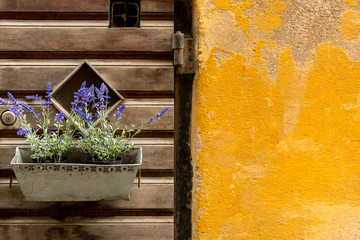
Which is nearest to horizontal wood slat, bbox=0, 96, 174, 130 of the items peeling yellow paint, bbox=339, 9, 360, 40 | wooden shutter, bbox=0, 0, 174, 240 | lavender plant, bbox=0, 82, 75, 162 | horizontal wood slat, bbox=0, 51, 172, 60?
wooden shutter, bbox=0, 0, 174, 240

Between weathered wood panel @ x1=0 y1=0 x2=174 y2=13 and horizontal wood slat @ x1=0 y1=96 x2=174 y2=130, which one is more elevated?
weathered wood panel @ x1=0 y1=0 x2=174 y2=13

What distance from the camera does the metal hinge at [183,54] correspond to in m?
1.84

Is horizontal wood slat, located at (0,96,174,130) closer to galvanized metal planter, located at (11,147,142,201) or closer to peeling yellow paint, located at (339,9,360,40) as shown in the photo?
galvanized metal planter, located at (11,147,142,201)

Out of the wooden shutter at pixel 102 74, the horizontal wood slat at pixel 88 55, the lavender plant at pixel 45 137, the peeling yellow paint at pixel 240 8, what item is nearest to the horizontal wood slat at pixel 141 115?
the wooden shutter at pixel 102 74

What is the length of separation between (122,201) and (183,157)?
15.7 inches

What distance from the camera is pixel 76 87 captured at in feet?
6.14

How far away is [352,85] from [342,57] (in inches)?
6.3

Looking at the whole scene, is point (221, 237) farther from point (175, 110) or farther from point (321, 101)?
point (321, 101)

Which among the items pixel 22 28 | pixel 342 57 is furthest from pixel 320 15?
pixel 22 28

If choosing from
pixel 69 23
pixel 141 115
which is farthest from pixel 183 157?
pixel 69 23

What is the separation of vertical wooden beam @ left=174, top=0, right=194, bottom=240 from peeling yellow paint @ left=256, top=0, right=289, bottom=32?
383 millimetres

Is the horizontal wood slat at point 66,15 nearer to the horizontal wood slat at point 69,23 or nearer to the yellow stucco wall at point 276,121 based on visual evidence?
the horizontal wood slat at point 69,23

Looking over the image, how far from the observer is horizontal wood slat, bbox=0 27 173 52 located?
6.12 feet

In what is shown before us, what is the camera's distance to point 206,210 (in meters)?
1.80
